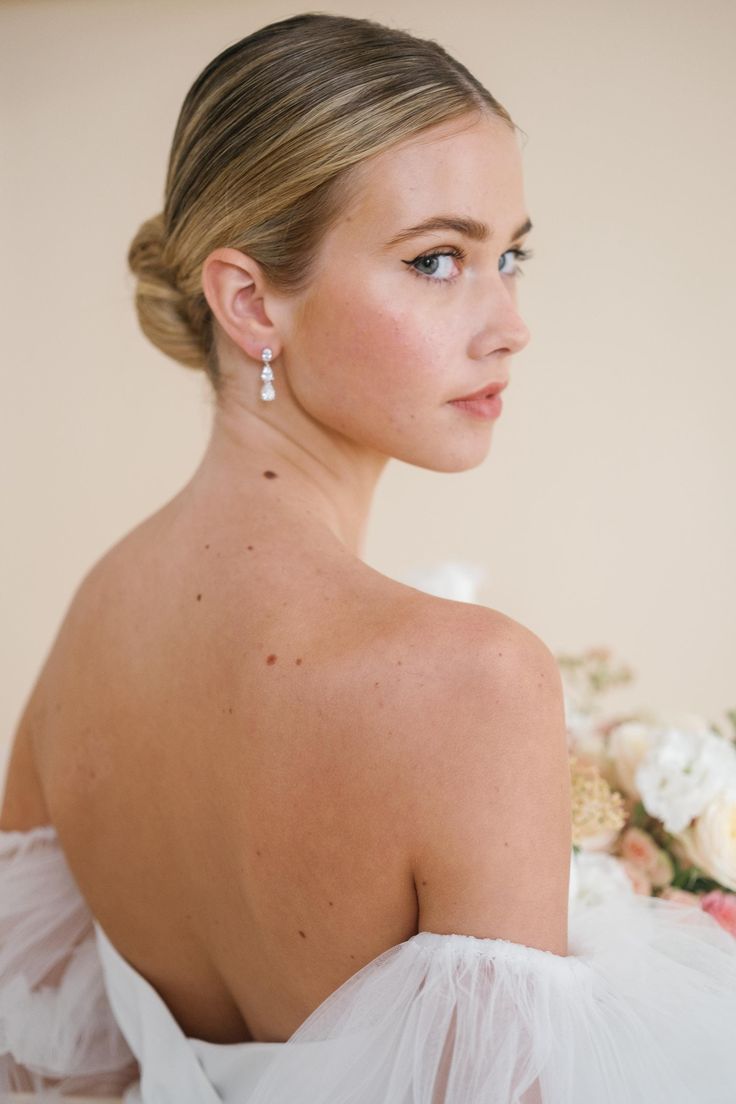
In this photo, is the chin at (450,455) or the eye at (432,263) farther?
the chin at (450,455)

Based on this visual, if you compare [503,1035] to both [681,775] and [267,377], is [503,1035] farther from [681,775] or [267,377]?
[267,377]

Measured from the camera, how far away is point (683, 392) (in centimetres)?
335

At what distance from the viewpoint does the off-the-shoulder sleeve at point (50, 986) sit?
1.35 metres

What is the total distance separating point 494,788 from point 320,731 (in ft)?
0.50

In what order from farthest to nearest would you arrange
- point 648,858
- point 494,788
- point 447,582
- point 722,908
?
point 447,582 → point 648,858 → point 722,908 → point 494,788

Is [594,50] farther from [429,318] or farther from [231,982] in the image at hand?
[231,982]

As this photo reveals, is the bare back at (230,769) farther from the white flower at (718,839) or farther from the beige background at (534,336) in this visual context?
the beige background at (534,336)

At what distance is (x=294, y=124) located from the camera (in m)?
1.18

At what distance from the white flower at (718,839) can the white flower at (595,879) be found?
0.09 m

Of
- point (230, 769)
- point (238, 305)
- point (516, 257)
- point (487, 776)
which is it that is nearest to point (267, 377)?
point (238, 305)

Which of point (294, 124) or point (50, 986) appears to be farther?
point (50, 986)

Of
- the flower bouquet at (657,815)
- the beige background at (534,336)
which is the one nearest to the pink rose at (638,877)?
the flower bouquet at (657,815)

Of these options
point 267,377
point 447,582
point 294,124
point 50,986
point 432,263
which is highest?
point 294,124

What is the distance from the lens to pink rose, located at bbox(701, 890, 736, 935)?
1269 millimetres
